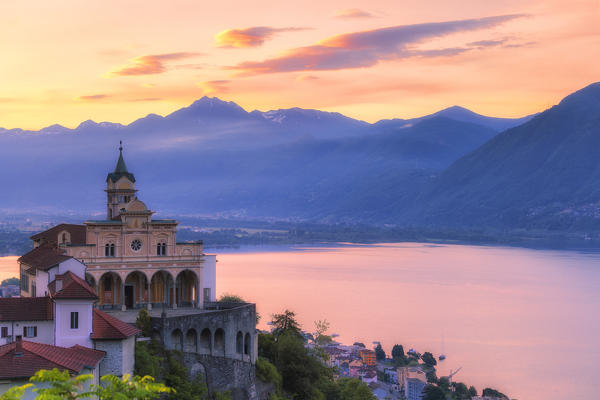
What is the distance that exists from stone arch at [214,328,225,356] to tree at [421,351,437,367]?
1416 inches

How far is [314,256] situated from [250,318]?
136m

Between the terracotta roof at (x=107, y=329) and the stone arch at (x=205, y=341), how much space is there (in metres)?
5.50

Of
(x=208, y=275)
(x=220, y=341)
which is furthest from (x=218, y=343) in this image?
(x=208, y=275)

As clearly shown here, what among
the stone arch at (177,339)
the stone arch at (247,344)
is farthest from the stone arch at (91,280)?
Answer: the stone arch at (247,344)

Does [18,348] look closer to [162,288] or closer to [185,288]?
[162,288]

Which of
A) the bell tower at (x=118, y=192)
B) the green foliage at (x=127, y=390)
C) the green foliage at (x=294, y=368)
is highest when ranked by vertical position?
the bell tower at (x=118, y=192)

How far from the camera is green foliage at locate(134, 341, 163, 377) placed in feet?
89.7

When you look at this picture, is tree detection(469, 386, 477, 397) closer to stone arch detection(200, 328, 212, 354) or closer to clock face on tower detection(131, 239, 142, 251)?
clock face on tower detection(131, 239, 142, 251)

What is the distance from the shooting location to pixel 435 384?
59062 millimetres

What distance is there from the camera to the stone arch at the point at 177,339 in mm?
30500

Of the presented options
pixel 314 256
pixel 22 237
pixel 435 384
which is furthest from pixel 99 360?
pixel 22 237

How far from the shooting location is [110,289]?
37344 mm

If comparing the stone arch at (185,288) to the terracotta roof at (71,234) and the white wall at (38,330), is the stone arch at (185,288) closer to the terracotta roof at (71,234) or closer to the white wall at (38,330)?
the terracotta roof at (71,234)

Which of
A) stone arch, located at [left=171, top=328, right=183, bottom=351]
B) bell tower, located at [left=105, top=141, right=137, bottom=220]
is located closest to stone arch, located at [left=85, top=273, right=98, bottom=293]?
bell tower, located at [left=105, top=141, right=137, bottom=220]
